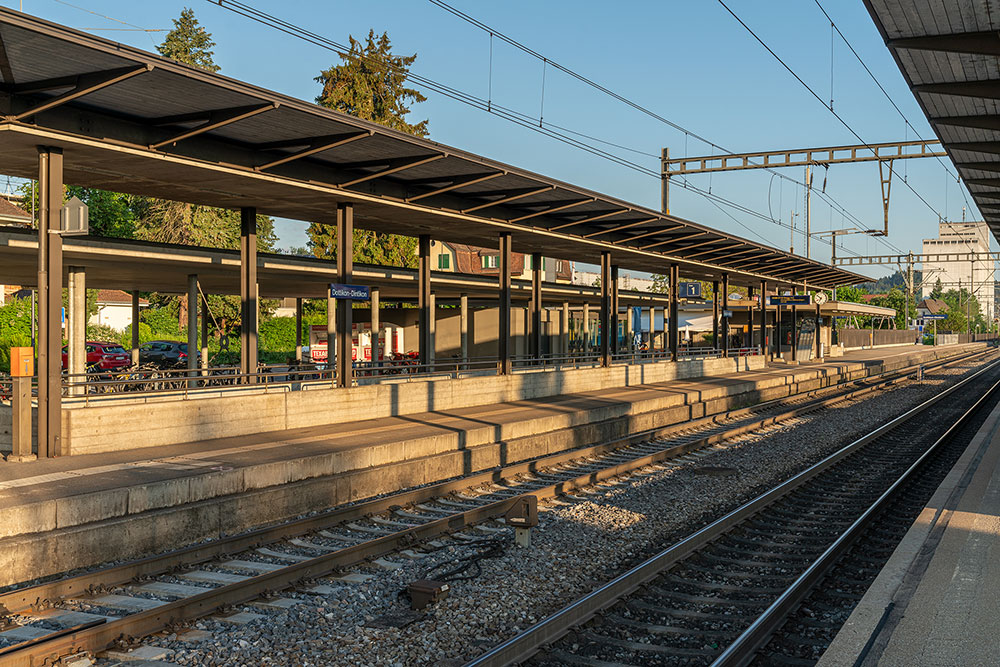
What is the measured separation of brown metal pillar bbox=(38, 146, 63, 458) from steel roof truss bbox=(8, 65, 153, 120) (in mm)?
1229

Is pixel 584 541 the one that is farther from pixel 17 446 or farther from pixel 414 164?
pixel 414 164

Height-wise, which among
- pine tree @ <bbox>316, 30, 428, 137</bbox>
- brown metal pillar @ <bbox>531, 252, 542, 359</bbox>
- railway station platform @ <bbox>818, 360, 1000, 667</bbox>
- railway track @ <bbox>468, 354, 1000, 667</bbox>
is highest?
pine tree @ <bbox>316, 30, 428, 137</bbox>

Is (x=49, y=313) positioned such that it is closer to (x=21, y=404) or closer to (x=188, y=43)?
(x=21, y=404)

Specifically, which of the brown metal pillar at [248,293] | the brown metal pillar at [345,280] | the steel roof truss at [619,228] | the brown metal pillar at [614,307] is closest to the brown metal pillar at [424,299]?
the brown metal pillar at [345,280]

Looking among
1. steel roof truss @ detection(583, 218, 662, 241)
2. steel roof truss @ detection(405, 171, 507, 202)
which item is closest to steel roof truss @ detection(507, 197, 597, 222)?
steel roof truss @ detection(583, 218, 662, 241)

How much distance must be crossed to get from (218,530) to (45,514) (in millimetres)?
2108

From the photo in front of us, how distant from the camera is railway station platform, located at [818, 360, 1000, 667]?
600 centimetres

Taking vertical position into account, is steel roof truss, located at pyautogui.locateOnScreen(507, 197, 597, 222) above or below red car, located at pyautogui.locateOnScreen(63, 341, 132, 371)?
above

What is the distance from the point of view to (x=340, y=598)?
7.86m

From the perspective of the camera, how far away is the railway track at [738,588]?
6555mm

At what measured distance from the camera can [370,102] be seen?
195 ft

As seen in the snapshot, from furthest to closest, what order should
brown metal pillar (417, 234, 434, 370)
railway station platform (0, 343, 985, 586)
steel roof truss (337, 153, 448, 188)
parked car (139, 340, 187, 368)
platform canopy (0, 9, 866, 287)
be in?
1. parked car (139, 340, 187, 368)
2. brown metal pillar (417, 234, 434, 370)
3. steel roof truss (337, 153, 448, 188)
4. platform canopy (0, 9, 866, 287)
5. railway station platform (0, 343, 985, 586)

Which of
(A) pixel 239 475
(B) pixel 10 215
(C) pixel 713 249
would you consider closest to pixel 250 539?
(A) pixel 239 475

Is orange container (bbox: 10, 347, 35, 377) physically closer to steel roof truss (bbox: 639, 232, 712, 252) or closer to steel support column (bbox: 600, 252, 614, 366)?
steel support column (bbox: 600, 252, 614, 366)
